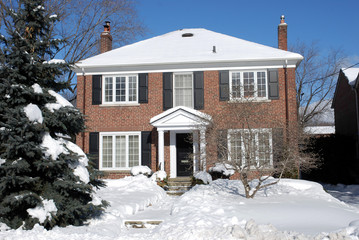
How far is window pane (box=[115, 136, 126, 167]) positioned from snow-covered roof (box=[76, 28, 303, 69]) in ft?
11.5

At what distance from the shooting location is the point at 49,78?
761 cm

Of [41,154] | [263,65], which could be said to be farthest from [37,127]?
[263,65]

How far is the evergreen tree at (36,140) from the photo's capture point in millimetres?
6449

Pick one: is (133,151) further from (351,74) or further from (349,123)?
(351,74)

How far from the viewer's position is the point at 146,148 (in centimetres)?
1510

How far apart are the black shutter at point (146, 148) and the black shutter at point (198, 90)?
256 centimetres

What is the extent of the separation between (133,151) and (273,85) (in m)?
6.97

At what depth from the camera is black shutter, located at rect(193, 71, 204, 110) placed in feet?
49.6

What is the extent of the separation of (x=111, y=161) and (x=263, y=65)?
8.16 m

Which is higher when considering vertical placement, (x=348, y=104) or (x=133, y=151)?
(x=348, y=104)

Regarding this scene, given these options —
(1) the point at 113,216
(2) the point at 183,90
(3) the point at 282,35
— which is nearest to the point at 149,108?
(2) the point at 183,90

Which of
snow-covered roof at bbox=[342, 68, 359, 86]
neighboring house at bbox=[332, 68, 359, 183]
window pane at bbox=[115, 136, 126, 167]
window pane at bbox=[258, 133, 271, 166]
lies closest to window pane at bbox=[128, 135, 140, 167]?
window pane at bbox=[115, 136, 126, 167]

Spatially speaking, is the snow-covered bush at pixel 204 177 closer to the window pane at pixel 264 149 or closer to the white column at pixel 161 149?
the white column at pixel 161 149

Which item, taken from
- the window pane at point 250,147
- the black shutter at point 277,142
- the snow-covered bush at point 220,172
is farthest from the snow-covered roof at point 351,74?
the window pane at point 250,147
